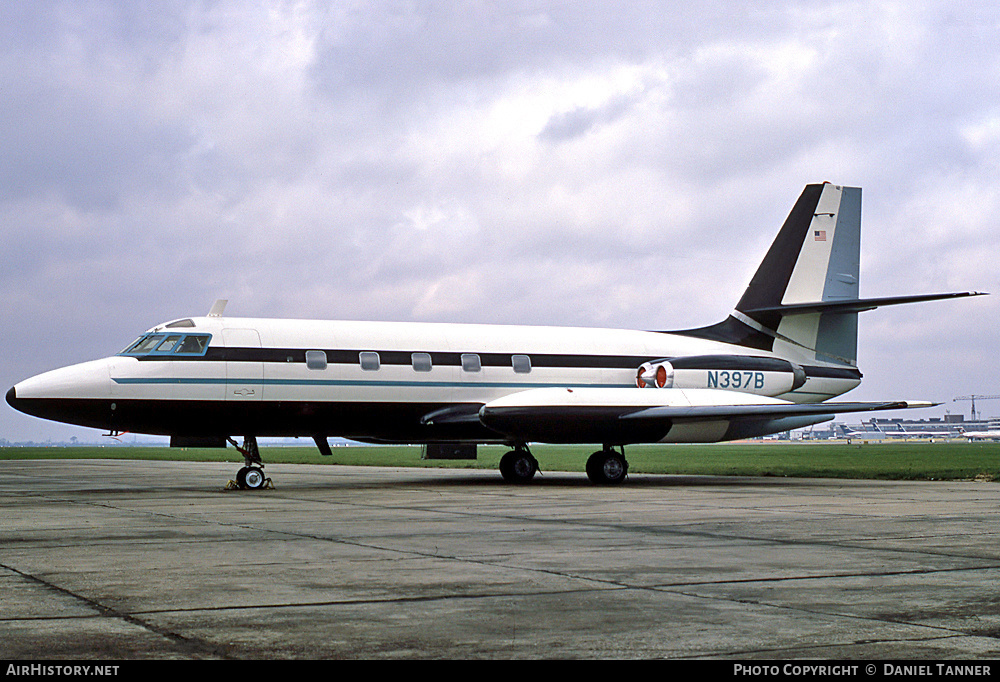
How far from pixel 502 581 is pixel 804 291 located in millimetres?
20649

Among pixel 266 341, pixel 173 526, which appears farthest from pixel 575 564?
pixel 266 341

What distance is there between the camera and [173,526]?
40.0 ft

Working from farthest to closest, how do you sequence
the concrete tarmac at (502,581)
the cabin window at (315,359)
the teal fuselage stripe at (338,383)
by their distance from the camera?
the cabin window at (315,359) < the teal fuselage stripe at (338,383) < the concrete tarmac at (502,581)

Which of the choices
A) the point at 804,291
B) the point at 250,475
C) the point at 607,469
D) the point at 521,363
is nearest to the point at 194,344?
the point at 250,475

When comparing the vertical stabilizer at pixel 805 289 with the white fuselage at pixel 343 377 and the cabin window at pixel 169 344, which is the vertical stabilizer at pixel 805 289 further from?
the cabin window at pixel 169 344

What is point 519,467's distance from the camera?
963 inches

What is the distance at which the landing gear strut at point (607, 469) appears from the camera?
75.9ft

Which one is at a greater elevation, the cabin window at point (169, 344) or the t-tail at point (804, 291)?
the t-tail at point (804, 291)

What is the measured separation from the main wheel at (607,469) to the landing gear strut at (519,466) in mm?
1756

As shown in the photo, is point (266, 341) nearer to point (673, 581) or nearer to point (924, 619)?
point (673, 581)

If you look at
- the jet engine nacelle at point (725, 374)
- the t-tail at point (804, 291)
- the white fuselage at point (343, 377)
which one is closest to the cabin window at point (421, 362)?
the white fuselage at point (343, 377)

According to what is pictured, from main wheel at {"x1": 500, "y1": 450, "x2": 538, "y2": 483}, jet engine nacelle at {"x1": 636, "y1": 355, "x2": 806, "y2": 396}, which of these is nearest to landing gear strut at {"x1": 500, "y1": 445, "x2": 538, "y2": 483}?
main wheel at {"x1": 500, "y1": 450, "x2": 538, "y2": 483}

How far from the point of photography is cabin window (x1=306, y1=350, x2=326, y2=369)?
69.7ft

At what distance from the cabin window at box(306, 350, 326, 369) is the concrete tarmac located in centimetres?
602
